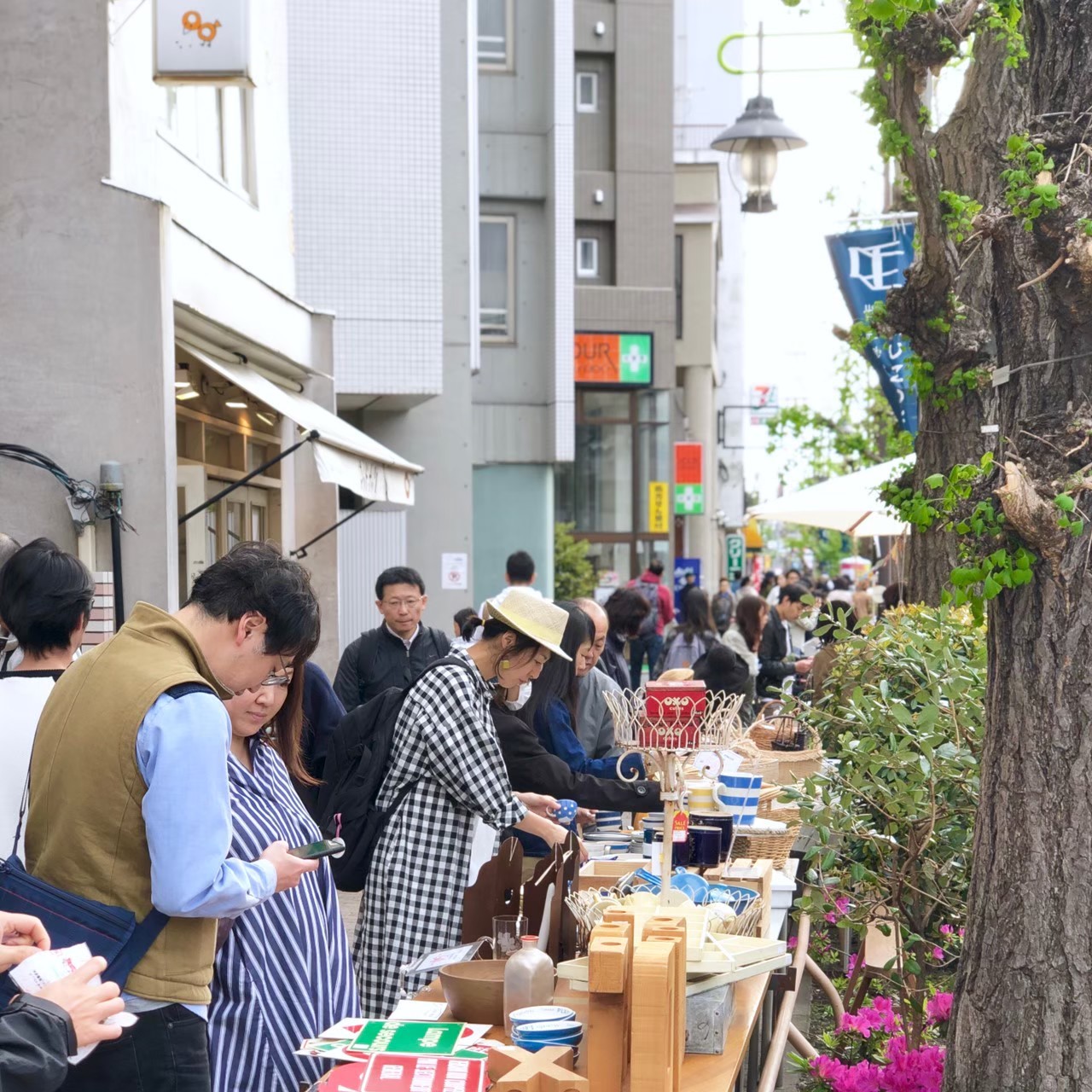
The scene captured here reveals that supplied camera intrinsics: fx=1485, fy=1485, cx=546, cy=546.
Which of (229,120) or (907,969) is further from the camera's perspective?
(229,120)

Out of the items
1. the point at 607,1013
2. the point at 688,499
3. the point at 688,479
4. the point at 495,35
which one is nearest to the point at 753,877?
the point at 607,1013

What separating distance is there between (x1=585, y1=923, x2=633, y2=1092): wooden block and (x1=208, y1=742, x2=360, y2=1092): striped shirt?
78cm

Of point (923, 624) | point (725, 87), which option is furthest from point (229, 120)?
point (725, 87)

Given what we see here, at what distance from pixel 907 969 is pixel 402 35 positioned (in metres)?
12.7

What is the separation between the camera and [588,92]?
29656 millimetres

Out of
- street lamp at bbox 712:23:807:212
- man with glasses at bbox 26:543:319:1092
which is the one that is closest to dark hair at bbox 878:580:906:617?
street lamp at bbox 712:23:807:212

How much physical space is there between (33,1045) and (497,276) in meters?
22.1

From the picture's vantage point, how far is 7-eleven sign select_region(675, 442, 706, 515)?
3219cm

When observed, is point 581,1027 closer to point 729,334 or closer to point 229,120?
point 229,120

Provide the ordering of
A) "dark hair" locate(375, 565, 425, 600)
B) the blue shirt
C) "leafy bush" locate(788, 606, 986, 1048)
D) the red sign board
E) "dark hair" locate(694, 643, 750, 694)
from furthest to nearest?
the red sign board, "dark hair" locate(694, 643, 750, 694), "dark hair" locate(375, 565, 425, 600), "leafy bush" locate(788, 606, 986, 1048), the blue shirt

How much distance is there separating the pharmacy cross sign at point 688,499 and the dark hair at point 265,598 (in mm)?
29157

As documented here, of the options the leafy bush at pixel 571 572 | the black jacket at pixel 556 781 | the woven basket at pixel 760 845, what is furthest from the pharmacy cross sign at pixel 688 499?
the black jacket at pixel 556 781

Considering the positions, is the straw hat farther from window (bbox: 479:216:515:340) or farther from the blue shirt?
window (bbox: 479:216:515:340)

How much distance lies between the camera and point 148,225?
26.5 feet
